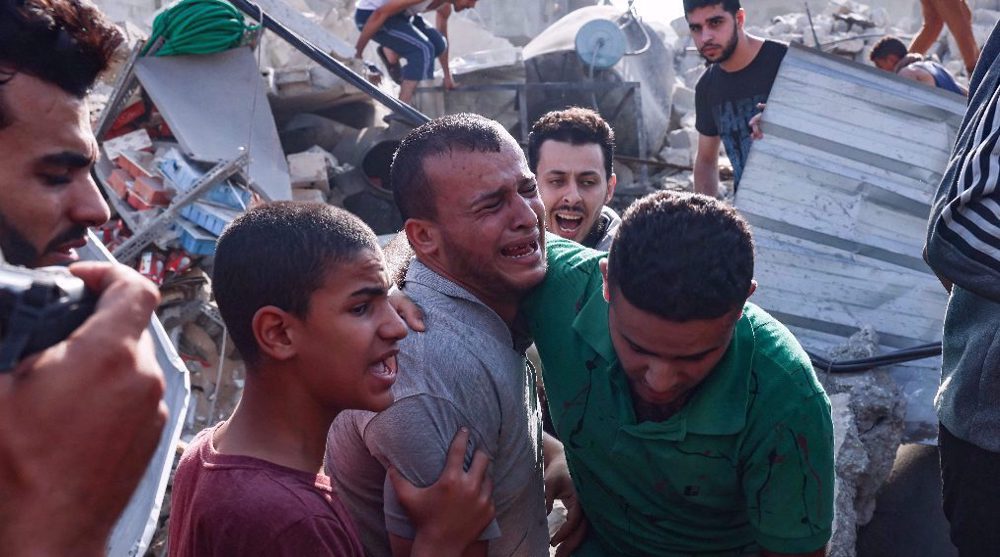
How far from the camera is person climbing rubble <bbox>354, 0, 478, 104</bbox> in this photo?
29.6 feet

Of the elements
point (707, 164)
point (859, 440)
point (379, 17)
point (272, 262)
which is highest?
point (272, 262)

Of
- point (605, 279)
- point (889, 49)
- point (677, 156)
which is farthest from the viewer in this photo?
point (677, 156)

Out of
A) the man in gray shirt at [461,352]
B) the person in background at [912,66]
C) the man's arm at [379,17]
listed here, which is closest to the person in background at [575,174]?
the man in gray shirt at [461,352]

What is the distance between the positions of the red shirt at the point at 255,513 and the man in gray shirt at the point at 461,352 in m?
0.28

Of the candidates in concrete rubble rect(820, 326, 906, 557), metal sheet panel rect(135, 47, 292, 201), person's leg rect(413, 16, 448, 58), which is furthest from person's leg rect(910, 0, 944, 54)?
metal sheet panel rect(135, 47, 292, 201)

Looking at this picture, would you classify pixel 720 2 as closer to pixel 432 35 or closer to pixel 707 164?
pixel 707 164

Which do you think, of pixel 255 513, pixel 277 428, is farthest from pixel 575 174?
pixel 255 513

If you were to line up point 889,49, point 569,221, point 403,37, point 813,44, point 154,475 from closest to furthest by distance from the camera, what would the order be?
point 154,475, point 569,221, point 889,49, point 403,37, point 813,44

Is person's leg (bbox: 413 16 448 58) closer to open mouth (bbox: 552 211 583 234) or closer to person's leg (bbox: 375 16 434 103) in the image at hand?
person's leg (bbox: 375 16 434 103)

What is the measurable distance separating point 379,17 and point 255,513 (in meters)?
7.79

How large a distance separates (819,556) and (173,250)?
5.18 meters

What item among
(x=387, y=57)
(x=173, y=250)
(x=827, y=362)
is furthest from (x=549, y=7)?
(x=827, y=362)

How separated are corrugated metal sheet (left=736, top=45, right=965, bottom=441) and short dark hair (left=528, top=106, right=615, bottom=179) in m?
1.55

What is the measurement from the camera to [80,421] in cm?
113
